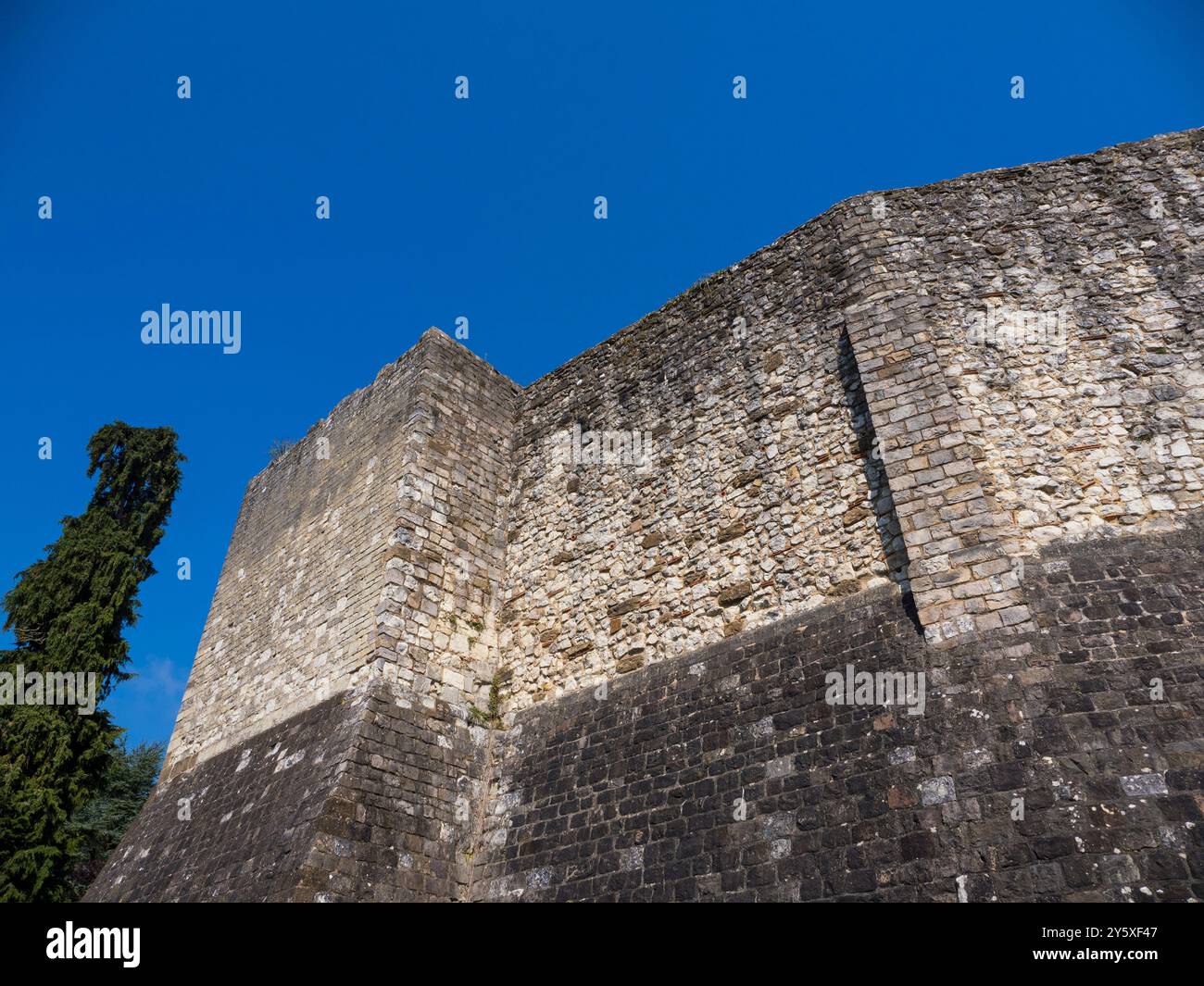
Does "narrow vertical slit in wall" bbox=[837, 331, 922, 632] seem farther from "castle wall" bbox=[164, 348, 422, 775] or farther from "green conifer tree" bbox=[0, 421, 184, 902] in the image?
"green conifer tree" bbox=[0, 421, 184, 902]

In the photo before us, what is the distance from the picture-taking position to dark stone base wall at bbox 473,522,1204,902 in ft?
16.3

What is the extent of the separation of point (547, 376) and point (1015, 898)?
31.7 ft

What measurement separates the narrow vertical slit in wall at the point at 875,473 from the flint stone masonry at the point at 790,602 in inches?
1.6

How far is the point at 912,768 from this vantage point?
577 cm

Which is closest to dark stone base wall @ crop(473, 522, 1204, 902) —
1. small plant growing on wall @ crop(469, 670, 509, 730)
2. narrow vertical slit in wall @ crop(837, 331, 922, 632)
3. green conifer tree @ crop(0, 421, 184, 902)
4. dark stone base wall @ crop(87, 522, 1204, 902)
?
dark stone base wall @ crop(87, 522, 1204, 902)

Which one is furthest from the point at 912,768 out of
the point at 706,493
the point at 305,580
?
the point at 305,580

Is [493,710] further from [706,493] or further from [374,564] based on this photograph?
[706,493]

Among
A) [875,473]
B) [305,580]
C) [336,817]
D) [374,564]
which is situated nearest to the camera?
[336,817]

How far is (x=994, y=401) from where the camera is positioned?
747cm

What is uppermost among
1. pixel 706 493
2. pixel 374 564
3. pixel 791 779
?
pixel 706 493

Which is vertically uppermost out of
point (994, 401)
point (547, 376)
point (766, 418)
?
point (547, 376)

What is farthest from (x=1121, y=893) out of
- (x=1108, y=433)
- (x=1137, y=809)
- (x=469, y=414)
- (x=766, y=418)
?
(x=469, y=414)

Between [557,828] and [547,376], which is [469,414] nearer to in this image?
[547,376]

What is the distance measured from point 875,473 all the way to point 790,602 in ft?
5.08
